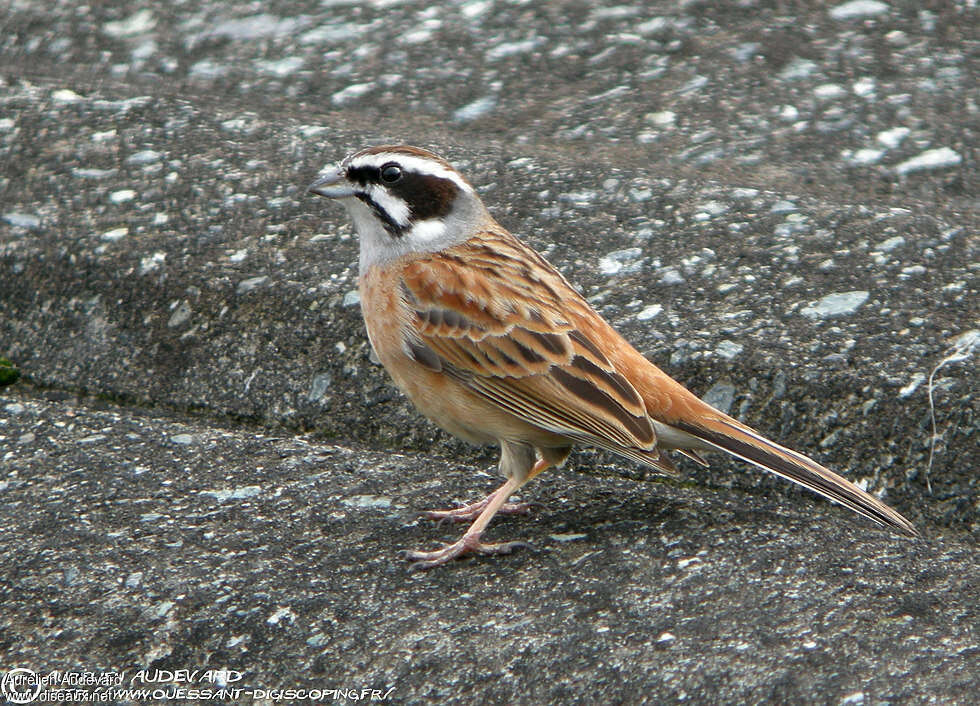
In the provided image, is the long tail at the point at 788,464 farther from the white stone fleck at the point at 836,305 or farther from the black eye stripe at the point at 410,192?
the black eye stripe at the point at 410,192

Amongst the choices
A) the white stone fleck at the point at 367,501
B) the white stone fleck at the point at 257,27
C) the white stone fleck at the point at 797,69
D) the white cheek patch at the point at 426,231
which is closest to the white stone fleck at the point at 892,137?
the white stone fleck at the point at 797,69

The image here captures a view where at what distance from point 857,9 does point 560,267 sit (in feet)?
9.18

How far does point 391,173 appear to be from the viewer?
188 inches

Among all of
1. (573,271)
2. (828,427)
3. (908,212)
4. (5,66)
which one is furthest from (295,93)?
(828,427)

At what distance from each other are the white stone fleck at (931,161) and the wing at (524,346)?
6.74ft

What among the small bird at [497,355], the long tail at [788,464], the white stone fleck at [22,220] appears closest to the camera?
the long tail at [788,464]

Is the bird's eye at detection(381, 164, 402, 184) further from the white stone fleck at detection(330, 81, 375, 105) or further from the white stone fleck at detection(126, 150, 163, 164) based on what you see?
the white stone fleck at detection(330, 81, 375, 105)

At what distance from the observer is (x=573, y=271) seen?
17.6 ft

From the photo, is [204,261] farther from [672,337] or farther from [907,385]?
[907,385]

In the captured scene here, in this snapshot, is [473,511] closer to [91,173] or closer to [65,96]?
[91,173]

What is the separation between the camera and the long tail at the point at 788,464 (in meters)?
4.02

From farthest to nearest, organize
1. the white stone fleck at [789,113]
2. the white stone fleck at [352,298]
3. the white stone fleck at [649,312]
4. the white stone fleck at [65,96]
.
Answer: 1. the white stone fleck at [65,96]
2. the white stone fleck at [789,113]
3. the white stone fleck at [352,298]
4. the white stone fleck at [649,312]

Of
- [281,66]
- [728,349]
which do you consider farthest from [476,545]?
[281,66]

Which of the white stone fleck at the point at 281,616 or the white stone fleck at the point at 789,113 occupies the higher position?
the white stone fleck at the point at 281,616
